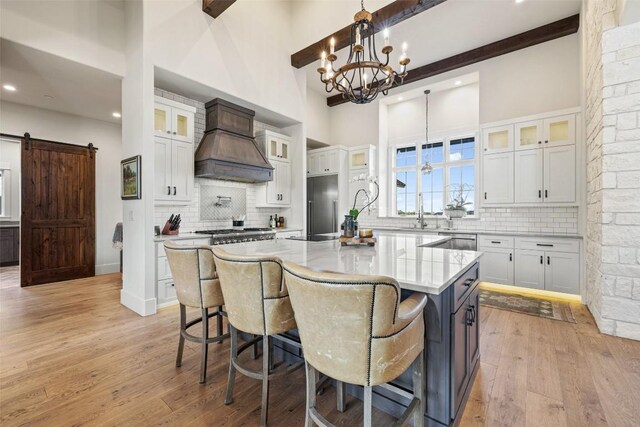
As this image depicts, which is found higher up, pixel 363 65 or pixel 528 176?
pixel 363 65

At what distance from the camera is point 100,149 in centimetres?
542

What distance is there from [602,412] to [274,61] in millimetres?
5514

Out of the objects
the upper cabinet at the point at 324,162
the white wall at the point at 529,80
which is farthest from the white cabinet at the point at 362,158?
the white wall at the point at 529,80

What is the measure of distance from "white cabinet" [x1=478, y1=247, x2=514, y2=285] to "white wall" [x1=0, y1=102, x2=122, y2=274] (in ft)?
22.1

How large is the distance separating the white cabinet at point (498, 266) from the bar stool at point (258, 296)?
3796 mm

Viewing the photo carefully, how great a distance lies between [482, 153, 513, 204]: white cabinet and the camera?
4.48 metres

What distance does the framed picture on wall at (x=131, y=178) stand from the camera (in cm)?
329

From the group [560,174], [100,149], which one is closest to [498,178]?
[560,174]

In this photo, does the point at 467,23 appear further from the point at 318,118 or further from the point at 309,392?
the point at 309,392

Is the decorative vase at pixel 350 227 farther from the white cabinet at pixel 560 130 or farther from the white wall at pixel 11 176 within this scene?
the white wall at pixel 11 176

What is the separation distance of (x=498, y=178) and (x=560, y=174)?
771 mm

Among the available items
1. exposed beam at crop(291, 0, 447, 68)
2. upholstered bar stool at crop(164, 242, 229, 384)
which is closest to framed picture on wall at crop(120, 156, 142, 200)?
upholstered bar stool at crop(164, 242, 229, 384)

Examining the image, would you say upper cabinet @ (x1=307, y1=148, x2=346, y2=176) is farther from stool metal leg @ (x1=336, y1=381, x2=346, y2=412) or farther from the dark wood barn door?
stool metal leg @ (x1=336, y1=381, x2=346, y2=412)

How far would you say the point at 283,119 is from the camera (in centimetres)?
520
